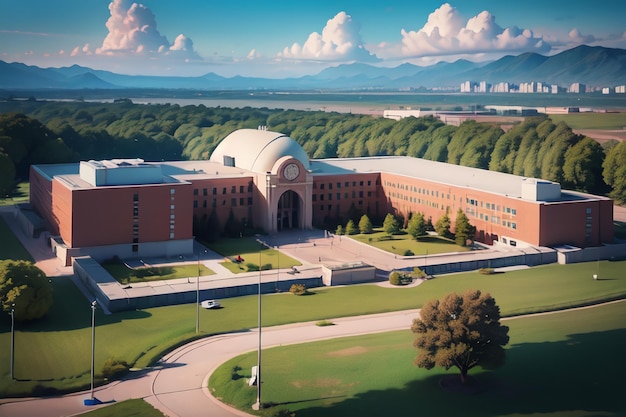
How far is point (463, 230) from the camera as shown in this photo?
33.1 metres

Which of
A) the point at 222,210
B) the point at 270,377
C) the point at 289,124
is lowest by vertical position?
the point at 270,377

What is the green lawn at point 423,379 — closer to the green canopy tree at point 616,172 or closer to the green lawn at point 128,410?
the green lawn at point 128,410

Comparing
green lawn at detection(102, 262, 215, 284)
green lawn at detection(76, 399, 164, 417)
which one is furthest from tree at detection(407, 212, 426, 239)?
green lawn at detection(76, 399, 164, 417)

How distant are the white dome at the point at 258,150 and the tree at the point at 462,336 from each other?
65.4 ft

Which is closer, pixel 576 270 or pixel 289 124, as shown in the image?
pixel 576 270

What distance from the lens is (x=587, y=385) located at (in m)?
17.8

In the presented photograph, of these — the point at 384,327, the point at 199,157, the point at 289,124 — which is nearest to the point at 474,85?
the point at 289,124

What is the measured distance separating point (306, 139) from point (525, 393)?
52.8m

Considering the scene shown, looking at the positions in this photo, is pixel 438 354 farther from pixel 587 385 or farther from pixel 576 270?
pixel 576 270

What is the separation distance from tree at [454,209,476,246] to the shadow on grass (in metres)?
13.2

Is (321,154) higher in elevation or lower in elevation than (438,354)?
higher

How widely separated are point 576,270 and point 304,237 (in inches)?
461

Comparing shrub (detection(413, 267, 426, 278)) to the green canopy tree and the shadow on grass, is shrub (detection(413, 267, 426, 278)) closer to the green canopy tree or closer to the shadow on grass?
the shadow on grass

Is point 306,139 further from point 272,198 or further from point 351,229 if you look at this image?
point 351,229
